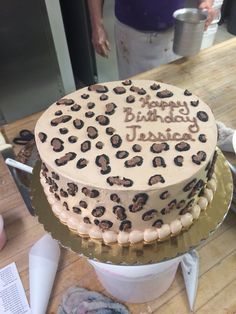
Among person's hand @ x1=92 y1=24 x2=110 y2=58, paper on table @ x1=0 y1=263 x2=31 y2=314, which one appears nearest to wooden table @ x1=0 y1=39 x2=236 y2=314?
paper on table @ x1=0 y1=263 x2=31 y2=314

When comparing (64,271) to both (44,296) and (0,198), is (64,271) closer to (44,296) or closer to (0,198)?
(44,296)

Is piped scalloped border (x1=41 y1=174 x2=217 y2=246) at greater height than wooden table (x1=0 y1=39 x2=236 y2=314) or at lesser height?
greater

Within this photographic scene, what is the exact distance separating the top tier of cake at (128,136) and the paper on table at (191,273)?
0.31 metres

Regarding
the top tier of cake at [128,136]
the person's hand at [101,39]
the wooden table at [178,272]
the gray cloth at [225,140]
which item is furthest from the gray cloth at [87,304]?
the person's hand at [101,39]

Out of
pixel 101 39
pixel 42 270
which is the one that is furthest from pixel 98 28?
pixel 42 270

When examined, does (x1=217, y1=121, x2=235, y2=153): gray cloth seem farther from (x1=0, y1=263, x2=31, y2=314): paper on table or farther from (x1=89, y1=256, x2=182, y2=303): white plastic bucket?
(x1=0, y1=263, x2=31, y2=314): paper on table

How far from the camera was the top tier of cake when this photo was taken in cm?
57

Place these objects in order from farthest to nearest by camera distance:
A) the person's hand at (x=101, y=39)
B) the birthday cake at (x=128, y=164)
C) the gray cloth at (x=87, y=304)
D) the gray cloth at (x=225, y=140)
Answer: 1. the person's hand at (x=101, y=39)
2. the gray cloth at (x=225, y=140)
3. the gray cloth at (x=87, y=304)
4. the birthday cake at (x=128, y=164)

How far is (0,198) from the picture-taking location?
992mm

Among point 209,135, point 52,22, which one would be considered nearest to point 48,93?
point 52,22

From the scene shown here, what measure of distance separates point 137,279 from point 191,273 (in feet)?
0.50

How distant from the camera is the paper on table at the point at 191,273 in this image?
0.75m

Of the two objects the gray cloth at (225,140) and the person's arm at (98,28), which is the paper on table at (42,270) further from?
the person's arm at (98,28)

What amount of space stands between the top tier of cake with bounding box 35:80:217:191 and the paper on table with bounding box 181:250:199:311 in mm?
310
